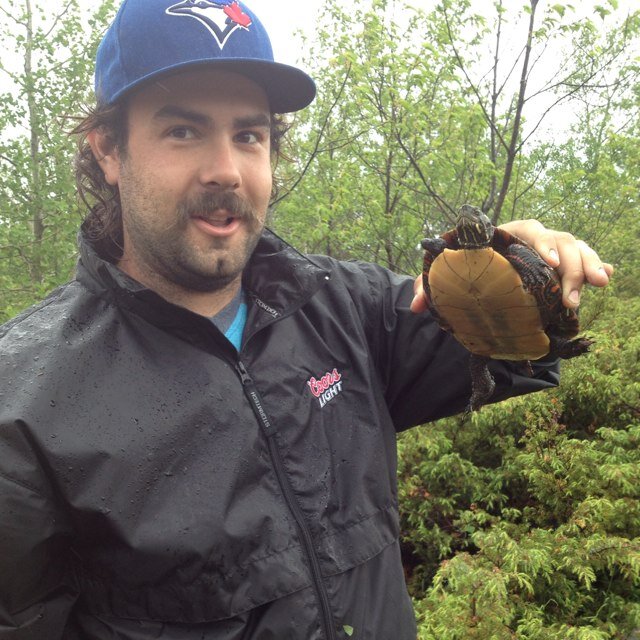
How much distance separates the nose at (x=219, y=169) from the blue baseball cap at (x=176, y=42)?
27cm

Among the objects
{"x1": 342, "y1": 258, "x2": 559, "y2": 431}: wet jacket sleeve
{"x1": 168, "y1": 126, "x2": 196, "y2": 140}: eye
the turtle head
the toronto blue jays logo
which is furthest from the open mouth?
the turtle head

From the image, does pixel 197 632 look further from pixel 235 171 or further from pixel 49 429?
pixel 235 171

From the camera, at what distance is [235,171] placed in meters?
1.87

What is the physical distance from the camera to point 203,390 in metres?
1.72

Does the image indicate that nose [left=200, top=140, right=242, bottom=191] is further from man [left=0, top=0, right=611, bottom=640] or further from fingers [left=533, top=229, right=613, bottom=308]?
fingers [left=533, top=229, right=613, bottom=308]

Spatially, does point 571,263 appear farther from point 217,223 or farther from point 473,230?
point 217,223

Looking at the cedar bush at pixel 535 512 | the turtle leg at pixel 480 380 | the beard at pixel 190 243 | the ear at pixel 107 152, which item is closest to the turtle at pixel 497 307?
the turtle leg at pixel 480 380

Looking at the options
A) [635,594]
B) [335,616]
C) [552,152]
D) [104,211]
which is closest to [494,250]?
[335,616]

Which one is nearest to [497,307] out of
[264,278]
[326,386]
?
[326,386]

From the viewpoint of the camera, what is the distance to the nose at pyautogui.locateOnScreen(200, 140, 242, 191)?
6.09 feet

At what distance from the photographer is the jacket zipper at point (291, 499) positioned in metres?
1.65

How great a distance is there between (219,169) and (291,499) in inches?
43.6

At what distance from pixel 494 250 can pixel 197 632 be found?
1647 mm

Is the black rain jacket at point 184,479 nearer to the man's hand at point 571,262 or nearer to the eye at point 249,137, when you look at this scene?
the eye at point 249,137
